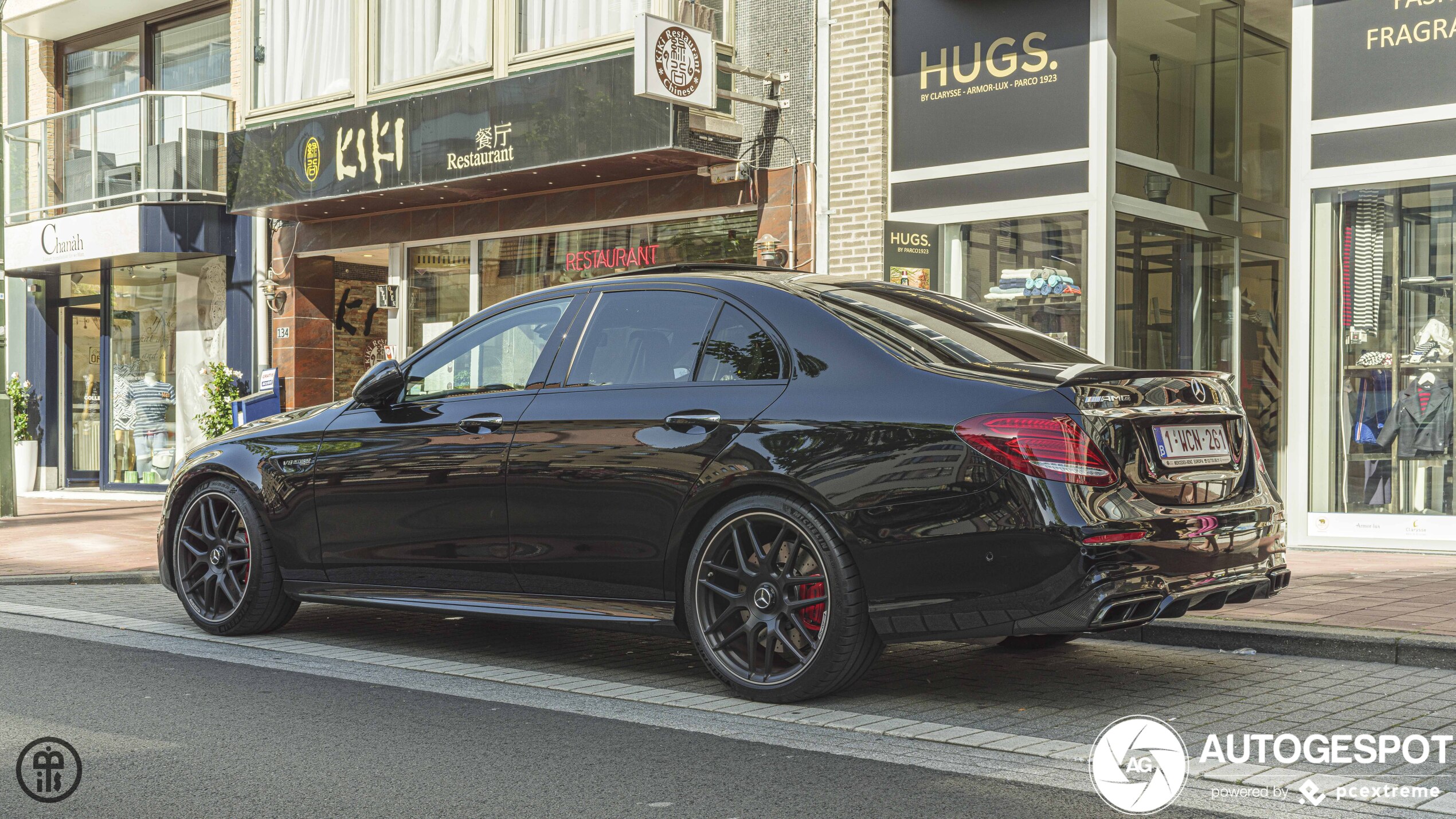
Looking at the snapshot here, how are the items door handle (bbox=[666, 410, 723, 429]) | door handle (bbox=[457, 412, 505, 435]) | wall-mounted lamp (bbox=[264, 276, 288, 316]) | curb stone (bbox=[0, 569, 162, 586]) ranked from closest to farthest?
door handle (bbox=[666, 410, 723, 429]), door handle (bbox=[457, 412, 505, 435]), curb stone (bbox=[0, 569, 162, 586]), wall-mounted lamp (bbox=[264, 276, 288, 316])

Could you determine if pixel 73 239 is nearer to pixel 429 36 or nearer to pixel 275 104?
pixel 275 104

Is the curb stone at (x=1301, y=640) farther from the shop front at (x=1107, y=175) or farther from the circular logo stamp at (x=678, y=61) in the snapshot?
the circular logo stamp at (x=678, y=61)

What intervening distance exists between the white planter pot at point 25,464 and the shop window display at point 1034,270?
592 inches

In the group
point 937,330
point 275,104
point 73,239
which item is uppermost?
point 275,104

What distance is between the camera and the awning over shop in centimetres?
1244

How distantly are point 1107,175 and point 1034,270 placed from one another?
3.10ft

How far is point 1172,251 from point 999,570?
7884mm

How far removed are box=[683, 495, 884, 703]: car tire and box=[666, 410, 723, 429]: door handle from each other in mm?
328

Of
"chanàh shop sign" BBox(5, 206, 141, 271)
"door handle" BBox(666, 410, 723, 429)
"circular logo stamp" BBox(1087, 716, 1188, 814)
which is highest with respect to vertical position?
"chanàh shop sign" BBox(5, 206, 141, 271)

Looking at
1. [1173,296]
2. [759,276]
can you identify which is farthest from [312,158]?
[759,276]

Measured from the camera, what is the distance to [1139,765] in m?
4.20

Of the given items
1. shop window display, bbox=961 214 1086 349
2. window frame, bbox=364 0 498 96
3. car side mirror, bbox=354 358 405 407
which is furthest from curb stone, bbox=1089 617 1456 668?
window frame, bbox=364 0 498 96

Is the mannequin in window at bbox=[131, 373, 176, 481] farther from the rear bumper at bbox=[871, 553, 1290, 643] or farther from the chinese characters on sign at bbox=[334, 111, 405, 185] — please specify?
the rear bumper at bbox=[871, 553, 1290, 643]

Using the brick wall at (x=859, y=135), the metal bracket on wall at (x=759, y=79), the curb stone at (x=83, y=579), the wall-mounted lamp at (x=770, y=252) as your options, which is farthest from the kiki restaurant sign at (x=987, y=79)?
the curb stone at (x=83, y=579)
